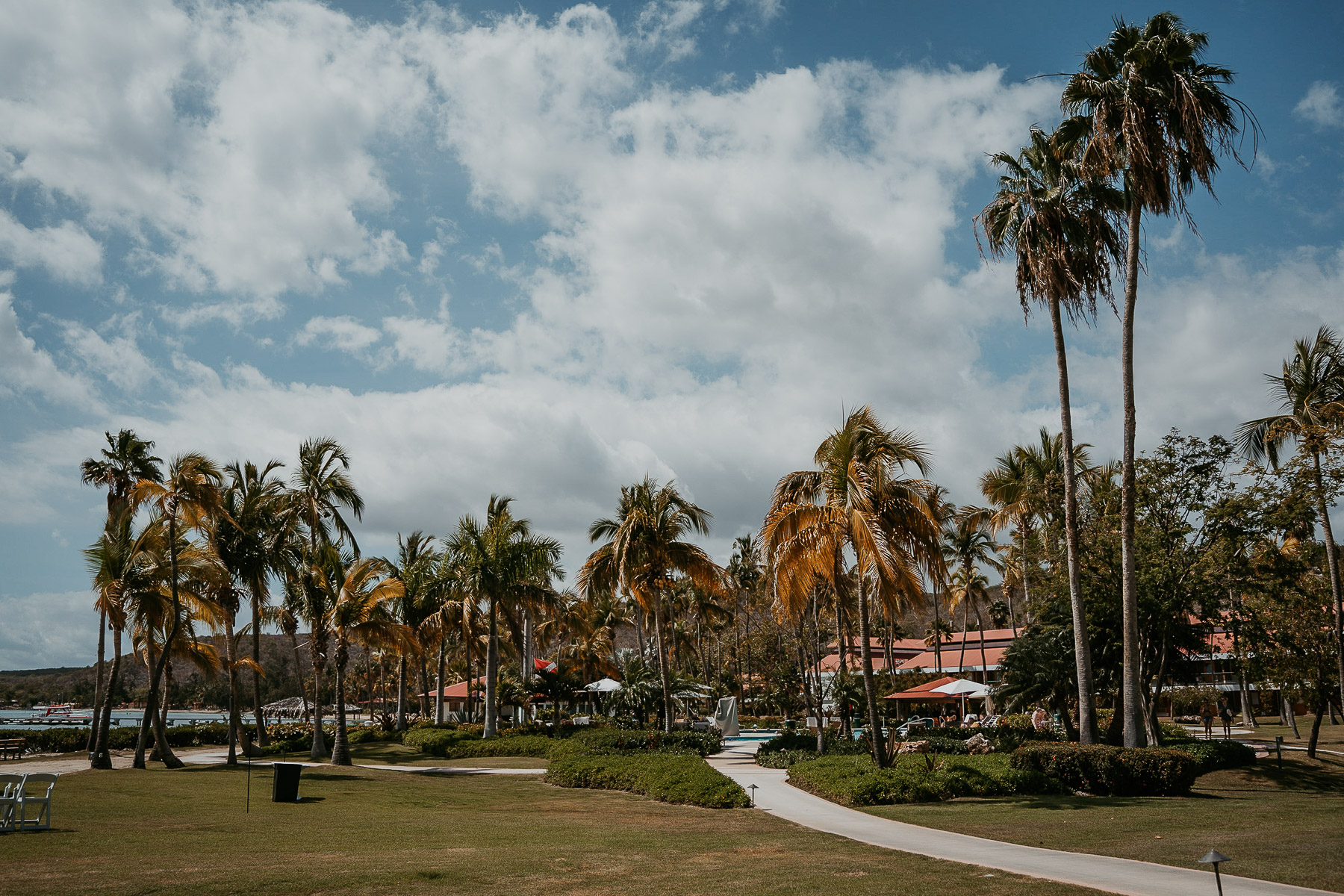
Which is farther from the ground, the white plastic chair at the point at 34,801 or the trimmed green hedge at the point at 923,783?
the white plastic chair at the point at 34,801

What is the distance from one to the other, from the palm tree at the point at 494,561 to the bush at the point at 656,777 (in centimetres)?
1120

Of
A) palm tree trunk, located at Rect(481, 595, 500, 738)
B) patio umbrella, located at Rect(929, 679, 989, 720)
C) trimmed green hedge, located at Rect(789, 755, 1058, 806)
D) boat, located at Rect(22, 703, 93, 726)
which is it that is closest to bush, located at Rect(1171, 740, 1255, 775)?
trimmed green hedge, located at Rect(789, 755, 1058, 806)

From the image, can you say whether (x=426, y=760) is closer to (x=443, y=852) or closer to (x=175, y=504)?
(x=175, y=504)

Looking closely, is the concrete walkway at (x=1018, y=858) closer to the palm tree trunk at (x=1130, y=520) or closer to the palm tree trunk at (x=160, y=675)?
the palm tree trunk at (x=1130, y=520)

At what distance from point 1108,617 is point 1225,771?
5.50 m

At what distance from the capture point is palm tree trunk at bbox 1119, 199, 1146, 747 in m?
19.7

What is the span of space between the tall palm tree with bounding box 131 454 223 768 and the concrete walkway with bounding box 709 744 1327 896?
1990 cm

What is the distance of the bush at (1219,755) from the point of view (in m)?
20.1

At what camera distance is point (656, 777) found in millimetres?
20031

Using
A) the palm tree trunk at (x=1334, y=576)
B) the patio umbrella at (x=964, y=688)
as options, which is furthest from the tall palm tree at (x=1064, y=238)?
the patio umbrella at (x=964, y=688)

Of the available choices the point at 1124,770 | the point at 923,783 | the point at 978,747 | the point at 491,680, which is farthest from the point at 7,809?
the point at 491,680

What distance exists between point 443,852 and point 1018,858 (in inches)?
289

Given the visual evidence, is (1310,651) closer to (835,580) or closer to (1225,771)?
(1225,771)

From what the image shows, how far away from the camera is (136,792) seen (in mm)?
19906
